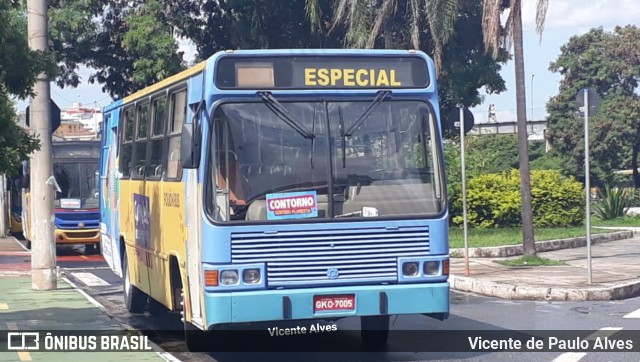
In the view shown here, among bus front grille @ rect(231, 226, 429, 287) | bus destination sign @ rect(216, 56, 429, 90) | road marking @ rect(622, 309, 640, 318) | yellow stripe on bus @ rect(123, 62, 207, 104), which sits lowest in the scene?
road marking @ rect(622, 309, 640, 318)

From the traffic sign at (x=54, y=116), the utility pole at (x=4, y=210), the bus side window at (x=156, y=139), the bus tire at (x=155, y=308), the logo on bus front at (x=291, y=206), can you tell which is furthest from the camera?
the utility pole at (x=4, y=210)

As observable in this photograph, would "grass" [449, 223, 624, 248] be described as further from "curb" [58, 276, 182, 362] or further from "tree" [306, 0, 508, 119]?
"curb" [58, 276, 182, 362]

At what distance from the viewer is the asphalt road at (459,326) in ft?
35.9

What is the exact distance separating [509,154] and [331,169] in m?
66.9

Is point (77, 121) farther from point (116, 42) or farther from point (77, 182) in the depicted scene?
point (77, 182)

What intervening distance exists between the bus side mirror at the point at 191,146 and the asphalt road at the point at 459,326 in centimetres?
164

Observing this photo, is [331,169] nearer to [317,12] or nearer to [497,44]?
[497,44]

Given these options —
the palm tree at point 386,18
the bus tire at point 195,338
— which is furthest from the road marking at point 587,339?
the palm tree at point 386,18

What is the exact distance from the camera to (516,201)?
28578 mm

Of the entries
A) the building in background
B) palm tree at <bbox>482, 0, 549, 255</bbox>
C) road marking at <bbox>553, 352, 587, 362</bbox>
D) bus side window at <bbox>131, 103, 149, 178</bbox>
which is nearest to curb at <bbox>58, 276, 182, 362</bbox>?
bus side window at <bbox>131, 103, 149, 178</bbox>

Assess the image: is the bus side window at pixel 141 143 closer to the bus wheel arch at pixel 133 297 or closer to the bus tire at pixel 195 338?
the bus wheel arch at pixel 133 297

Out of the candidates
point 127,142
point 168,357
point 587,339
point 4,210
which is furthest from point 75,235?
point 587,339

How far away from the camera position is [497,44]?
2058 cm

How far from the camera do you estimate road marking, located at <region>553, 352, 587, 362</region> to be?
A: 10515 millimetres
